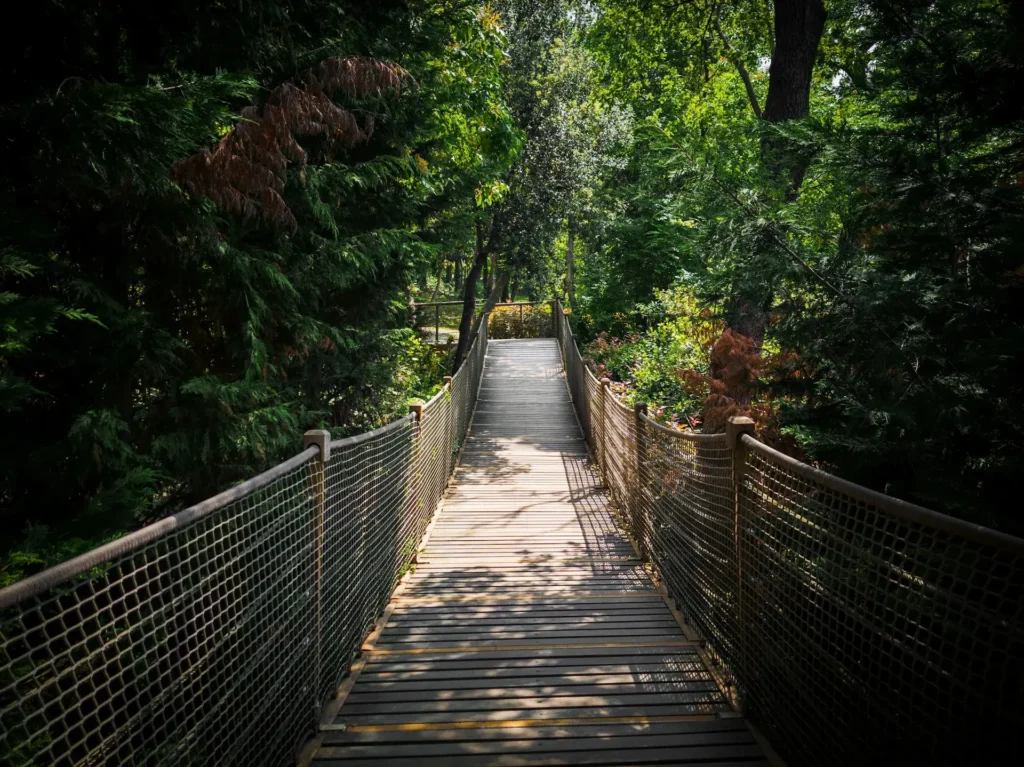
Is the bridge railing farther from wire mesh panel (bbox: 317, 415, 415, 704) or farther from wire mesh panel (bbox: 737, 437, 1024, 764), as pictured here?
wire mesh panel (bbox: 317, 415, 415, 704)

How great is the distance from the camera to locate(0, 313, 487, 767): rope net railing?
1.80m

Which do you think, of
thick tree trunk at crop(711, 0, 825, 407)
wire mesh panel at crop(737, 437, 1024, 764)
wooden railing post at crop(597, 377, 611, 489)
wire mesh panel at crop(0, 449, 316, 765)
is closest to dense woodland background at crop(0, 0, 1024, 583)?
wire mesh panel at crop(737, 437, 1024, 764)

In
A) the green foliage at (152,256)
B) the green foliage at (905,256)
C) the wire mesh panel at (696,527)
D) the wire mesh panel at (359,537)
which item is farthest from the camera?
the wire mesh panel at (696,527)

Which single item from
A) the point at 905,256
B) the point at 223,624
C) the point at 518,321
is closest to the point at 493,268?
the point at 518,321

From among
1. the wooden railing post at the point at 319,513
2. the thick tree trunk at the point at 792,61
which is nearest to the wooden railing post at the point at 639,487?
the thick tree trunk at the point at 792,61

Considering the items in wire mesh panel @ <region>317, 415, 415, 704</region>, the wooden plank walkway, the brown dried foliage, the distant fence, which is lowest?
the wooden plank walkway

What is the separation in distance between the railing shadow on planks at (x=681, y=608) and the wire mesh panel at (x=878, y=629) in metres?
0.01

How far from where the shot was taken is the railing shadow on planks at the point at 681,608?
1.75 metres

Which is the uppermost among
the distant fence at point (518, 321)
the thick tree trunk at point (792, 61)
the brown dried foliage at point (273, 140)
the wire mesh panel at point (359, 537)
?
the thick tree trunk at point (792, 61)

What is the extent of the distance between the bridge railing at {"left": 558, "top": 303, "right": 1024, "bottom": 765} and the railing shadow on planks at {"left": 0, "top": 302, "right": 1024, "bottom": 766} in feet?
0.04

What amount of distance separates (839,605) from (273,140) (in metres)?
3.55

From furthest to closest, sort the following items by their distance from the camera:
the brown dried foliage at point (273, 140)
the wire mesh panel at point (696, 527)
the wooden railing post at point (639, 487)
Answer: the wooden railing post at point (639, 487) < the brown dried foliage at point (273, 140) < the wire mesh panel at point (696, 527)

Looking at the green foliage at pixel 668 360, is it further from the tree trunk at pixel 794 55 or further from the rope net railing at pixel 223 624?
the rope net railing at pixel 223 624

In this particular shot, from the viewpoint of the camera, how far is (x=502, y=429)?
43.7ft
